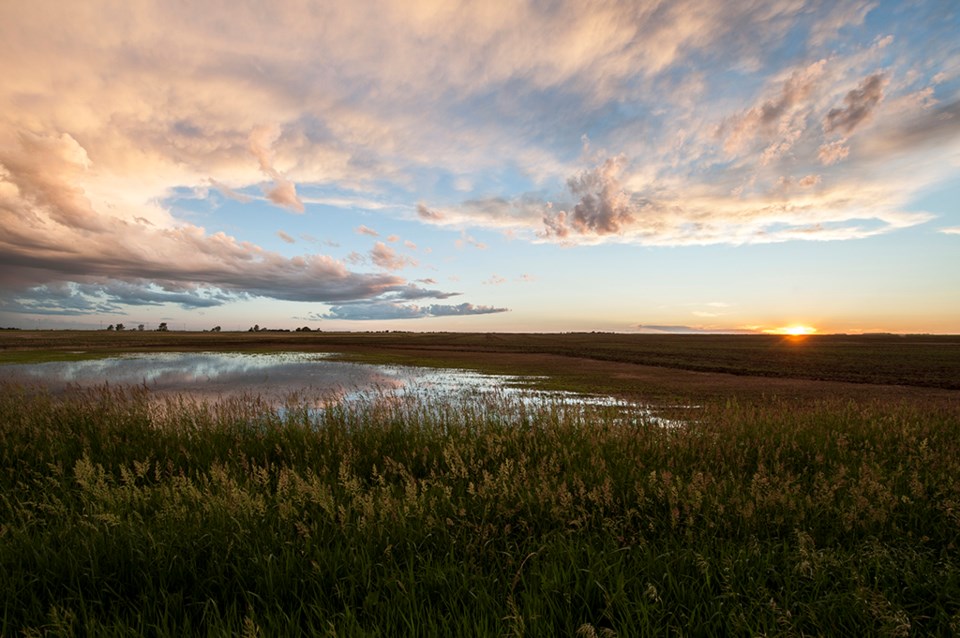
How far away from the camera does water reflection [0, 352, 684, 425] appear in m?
23.0

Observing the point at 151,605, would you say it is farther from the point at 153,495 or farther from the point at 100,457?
the point at 100,457

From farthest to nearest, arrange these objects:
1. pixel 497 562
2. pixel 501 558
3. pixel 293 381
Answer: pixel 293 381 < pixel 501 558 < pixel 497 562

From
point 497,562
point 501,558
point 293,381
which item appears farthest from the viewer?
point 293,381

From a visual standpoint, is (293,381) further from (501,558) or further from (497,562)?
(497,562)

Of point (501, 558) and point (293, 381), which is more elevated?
point (501, 558)

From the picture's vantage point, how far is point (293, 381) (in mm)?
29938

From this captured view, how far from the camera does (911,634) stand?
3.15 metres

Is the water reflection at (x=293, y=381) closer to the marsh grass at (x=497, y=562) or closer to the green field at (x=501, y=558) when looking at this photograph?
the green field at (x=501, y=558)

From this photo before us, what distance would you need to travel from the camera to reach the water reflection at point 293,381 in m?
23.0

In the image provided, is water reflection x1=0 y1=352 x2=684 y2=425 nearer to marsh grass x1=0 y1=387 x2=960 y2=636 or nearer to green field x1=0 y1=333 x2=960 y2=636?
green field x1=0 y1=333 x2=960 y2=636

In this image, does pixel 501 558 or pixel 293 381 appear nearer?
→ pixel 501 558

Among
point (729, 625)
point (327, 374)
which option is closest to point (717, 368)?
point (327, 374)

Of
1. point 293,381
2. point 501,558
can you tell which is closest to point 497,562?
point 501,558

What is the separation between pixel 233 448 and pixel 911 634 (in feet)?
33.8
